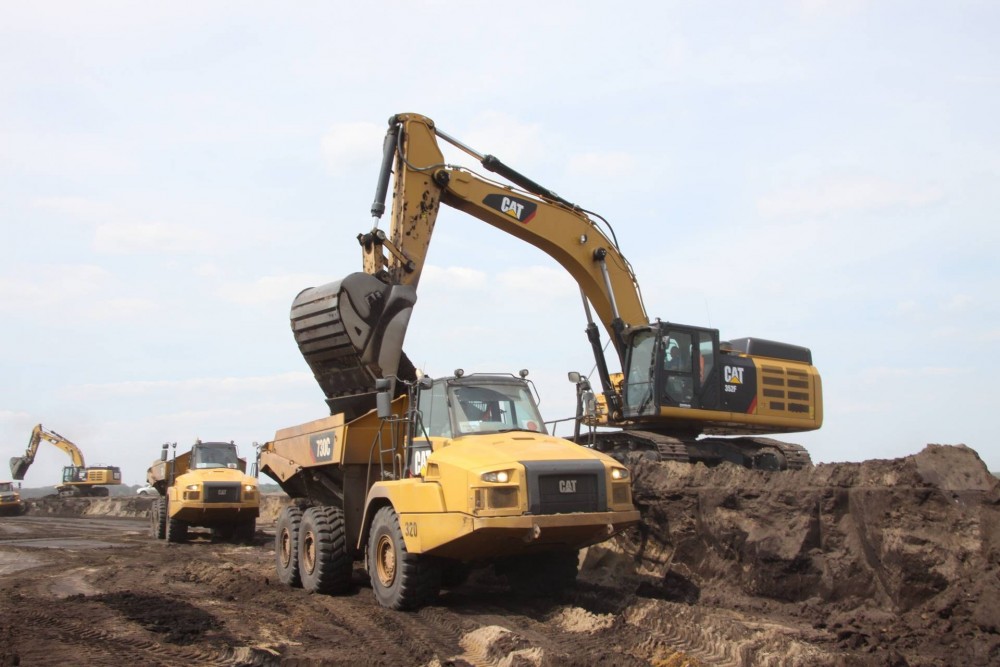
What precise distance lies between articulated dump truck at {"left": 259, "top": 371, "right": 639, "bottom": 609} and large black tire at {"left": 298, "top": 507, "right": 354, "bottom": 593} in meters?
0.01

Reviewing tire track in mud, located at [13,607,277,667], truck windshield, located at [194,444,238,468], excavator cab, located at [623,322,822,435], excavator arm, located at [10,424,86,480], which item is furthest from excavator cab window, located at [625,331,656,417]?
excavator arm, located at [10,424,86,480]

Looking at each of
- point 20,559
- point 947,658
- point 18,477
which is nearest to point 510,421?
point 947,658

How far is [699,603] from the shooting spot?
9141mm

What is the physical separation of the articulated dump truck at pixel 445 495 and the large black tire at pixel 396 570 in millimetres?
13

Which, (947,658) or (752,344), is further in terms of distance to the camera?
(752,344)

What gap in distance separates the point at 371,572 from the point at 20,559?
10573 millimetres

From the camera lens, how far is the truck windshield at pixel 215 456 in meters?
22.4

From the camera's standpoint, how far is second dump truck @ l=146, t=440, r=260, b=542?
20750mm

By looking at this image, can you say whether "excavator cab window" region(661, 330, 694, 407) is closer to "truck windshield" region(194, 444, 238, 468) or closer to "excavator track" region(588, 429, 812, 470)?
"excavator track" region(588, 429, 812, 470)

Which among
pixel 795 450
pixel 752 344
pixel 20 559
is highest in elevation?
pixel 752 344

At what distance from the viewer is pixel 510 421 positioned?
31.9 feet

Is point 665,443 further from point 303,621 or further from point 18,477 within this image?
point 18,477

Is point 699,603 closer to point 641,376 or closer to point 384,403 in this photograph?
point 384,403

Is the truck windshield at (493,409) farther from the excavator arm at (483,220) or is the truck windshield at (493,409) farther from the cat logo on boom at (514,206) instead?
the cat logo on boom at (514,206)
